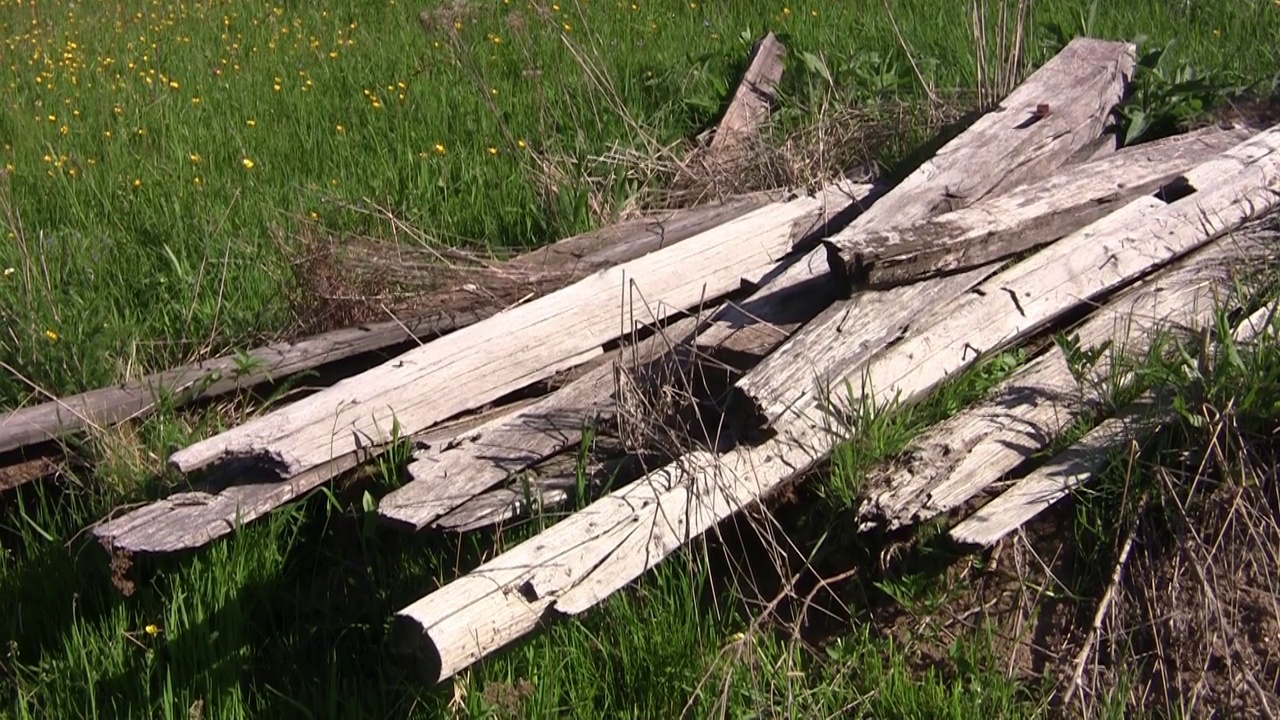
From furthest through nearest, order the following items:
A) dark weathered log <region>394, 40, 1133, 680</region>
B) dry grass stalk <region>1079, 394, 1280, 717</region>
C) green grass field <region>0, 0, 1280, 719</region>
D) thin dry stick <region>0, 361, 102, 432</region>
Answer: thin dry stick <region>0, 361, 102, 432</region>, green grass field <region>0, 0, 1280, 719</region>, dry grass stalk <region>1079, 394, 1280, 717</region>, dark weathered log <region>394, 40, 1133, 680</region>

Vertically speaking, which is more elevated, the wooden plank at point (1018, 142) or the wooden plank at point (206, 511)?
the wooden plank at point (1018, 142)

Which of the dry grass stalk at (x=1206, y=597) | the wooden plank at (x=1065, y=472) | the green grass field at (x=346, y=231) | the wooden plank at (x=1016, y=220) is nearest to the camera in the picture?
the dry grass stalk at (x=1206, y=597)

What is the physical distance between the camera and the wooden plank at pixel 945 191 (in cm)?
350

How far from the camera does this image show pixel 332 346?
172 inches

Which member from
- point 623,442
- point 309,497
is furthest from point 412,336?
point 623,442

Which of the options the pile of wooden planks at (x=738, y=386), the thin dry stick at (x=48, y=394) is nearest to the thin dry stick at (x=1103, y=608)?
the pile of wooden planks at (x=738, y=386)

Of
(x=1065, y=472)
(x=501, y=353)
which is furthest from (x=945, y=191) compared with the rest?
(x=501, y=353)

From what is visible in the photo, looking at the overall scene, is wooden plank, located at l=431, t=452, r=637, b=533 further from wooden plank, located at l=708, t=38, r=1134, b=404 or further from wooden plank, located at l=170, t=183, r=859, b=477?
wooden plank, located at l=708, t=38, r=1134, b=404

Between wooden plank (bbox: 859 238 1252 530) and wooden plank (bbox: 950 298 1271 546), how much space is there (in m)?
0.07

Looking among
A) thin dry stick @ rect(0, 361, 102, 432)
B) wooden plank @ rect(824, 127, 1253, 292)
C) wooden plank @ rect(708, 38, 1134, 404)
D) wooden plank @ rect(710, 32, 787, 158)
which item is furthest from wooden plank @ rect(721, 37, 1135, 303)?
thin dry stick @ rect(0, 361, 102, 432)

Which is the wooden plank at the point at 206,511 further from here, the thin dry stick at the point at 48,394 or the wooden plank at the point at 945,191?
the wooden plank at the point at 945,191

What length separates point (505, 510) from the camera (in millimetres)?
3498

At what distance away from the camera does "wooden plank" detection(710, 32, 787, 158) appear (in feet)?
19.4

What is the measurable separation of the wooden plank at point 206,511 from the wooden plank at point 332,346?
534mm
